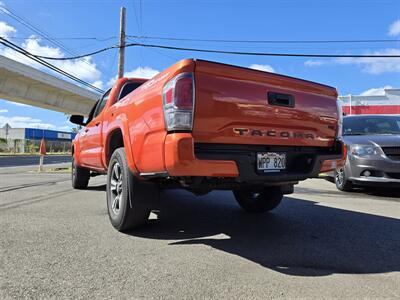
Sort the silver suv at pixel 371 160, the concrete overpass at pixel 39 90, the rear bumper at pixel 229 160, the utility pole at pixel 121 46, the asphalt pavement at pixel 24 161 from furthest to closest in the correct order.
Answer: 1. the concrete overpass at pixel 39 90
2. the asphalt pavement at pixel 24 161
3. the utility pole at pixel 121 46
4. the silver suv at pixel 371 160
5. the rear bumper at pixel 229 160

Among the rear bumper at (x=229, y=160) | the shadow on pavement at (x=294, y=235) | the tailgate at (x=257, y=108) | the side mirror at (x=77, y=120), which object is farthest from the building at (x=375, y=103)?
the rear bumper at (x=229, y=160)

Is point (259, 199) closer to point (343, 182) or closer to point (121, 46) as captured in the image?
point (343, 182)

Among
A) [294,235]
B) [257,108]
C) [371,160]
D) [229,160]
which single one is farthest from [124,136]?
[371,160]

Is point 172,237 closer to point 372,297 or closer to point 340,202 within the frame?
point 372,297

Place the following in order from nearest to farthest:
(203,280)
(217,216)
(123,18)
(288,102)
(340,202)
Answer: (203,280) → (288,102) → (217,216) → (340,202) → (123,18)

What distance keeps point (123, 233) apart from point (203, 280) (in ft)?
5.17

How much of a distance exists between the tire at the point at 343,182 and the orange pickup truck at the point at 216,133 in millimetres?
3545

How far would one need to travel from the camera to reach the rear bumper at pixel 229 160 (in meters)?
3.02

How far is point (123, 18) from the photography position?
2130 cm

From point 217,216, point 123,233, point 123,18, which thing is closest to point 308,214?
point 217,216

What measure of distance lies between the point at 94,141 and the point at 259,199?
272cm

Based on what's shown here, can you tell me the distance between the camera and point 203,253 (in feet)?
11.3

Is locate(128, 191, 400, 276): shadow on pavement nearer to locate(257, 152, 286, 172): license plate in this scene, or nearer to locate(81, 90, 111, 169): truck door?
locate(257, 152, 286, 172): license plate

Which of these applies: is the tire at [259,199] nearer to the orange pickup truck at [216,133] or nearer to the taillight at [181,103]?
the orange pickup truck at [216,133]
